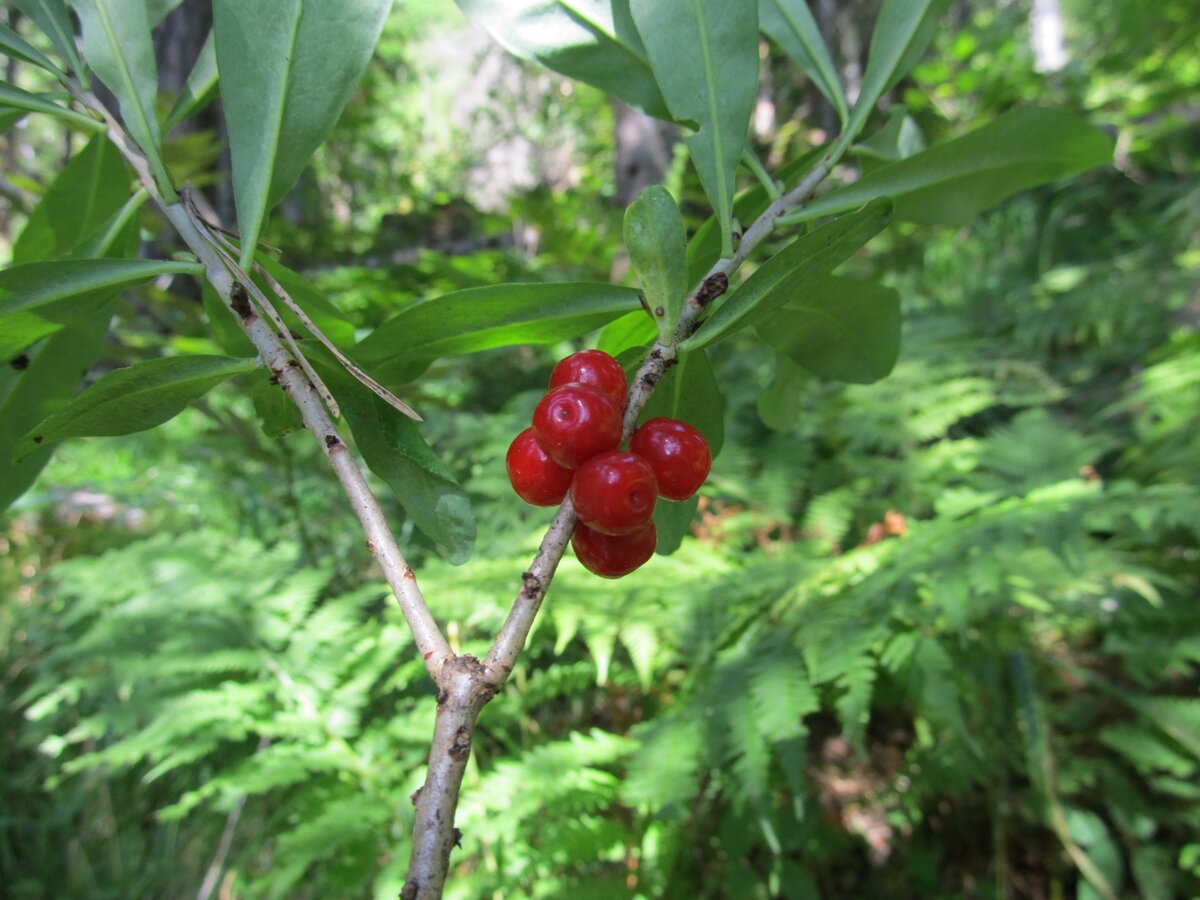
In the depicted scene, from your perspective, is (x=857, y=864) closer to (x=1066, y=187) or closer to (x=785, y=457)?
(x=785, y=457)

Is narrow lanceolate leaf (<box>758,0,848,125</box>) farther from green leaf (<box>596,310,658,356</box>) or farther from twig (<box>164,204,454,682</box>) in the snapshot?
twig (<box>164,204,454,682</box>)

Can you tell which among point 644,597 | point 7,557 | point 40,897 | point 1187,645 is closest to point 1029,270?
point 1187,645

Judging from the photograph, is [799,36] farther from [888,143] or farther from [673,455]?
[673,455]

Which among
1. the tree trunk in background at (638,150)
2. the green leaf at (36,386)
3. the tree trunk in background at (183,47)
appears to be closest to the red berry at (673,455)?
the green leaf at (36,386)

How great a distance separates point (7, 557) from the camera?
11.4ft

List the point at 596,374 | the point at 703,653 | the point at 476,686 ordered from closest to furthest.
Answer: the point at 476,686 → the point at 596,374 → the point at 703,653

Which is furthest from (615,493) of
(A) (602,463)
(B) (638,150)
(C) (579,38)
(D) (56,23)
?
(B) (638,150)

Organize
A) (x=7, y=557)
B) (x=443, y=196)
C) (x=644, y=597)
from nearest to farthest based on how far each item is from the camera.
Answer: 1. (x=644, y=597)
2. (x=7, y=557)
3. (x=443, y=196)

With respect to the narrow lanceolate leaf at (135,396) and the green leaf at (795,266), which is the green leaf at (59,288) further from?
the green leaf at (795,266)

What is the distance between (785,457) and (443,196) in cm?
287

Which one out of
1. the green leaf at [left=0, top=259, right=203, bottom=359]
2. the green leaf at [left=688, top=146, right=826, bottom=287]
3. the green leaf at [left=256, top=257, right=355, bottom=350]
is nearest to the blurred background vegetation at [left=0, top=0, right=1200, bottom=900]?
the green leaf at [left=688, top=146, right=826, bottom=287]

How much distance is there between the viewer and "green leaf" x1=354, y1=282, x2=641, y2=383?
0.54 m

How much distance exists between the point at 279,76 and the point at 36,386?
0.35 meters

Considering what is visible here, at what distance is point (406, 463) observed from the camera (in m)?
0.56
